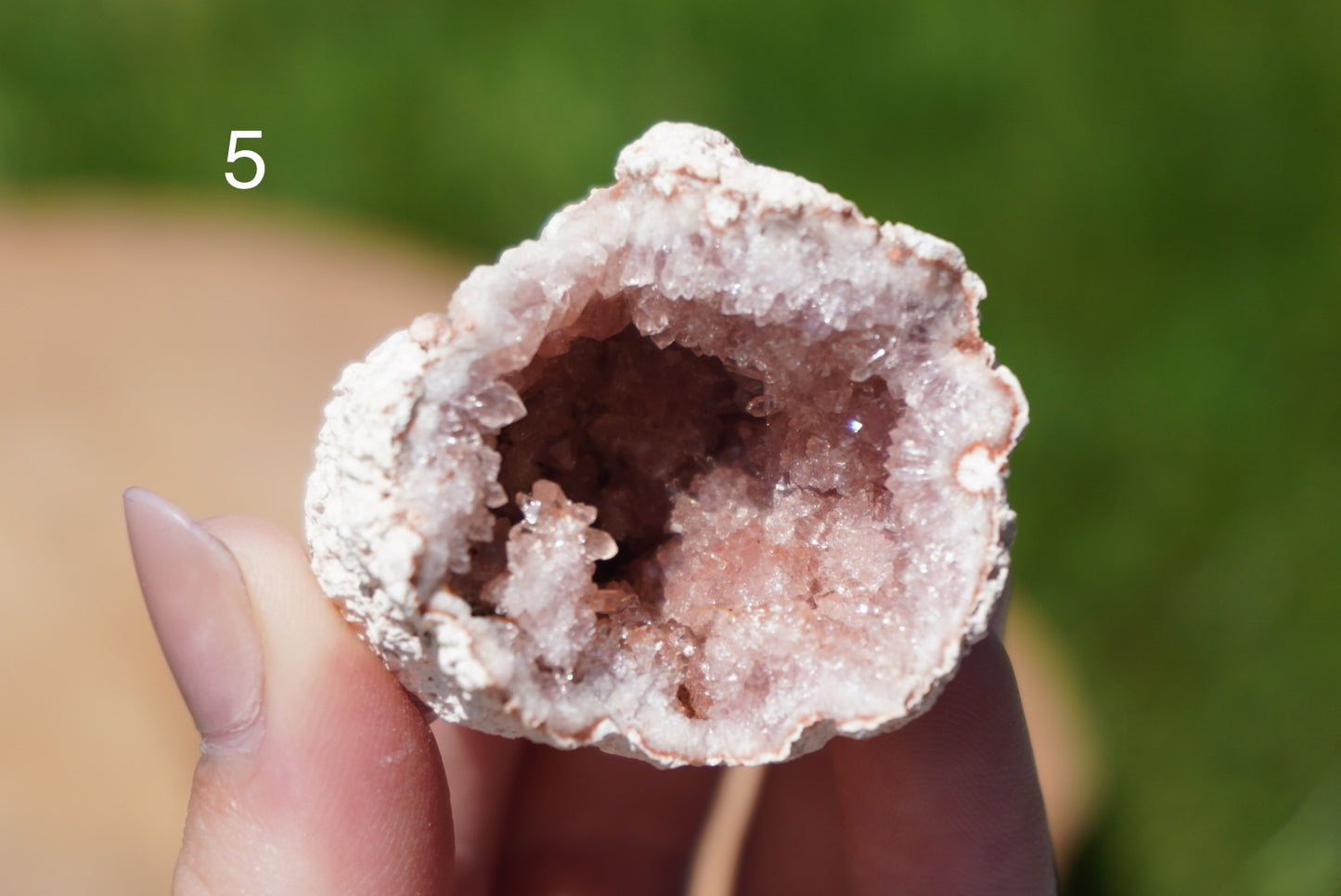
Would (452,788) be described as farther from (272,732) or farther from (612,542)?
(612,542)

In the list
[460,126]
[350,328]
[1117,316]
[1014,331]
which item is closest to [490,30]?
[460,126]

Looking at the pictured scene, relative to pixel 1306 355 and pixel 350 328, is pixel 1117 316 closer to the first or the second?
pixel 1306 355

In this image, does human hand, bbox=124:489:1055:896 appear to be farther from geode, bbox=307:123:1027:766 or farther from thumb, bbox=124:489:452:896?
geode, bbox=307:123:1027:766

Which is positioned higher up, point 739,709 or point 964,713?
point 739,709

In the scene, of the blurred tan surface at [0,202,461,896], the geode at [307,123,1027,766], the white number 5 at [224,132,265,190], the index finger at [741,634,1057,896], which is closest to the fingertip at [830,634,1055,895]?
the index finger at [741,634,1057,896]

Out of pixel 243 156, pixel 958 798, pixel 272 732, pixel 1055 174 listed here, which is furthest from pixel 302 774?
pixel 1055 174
